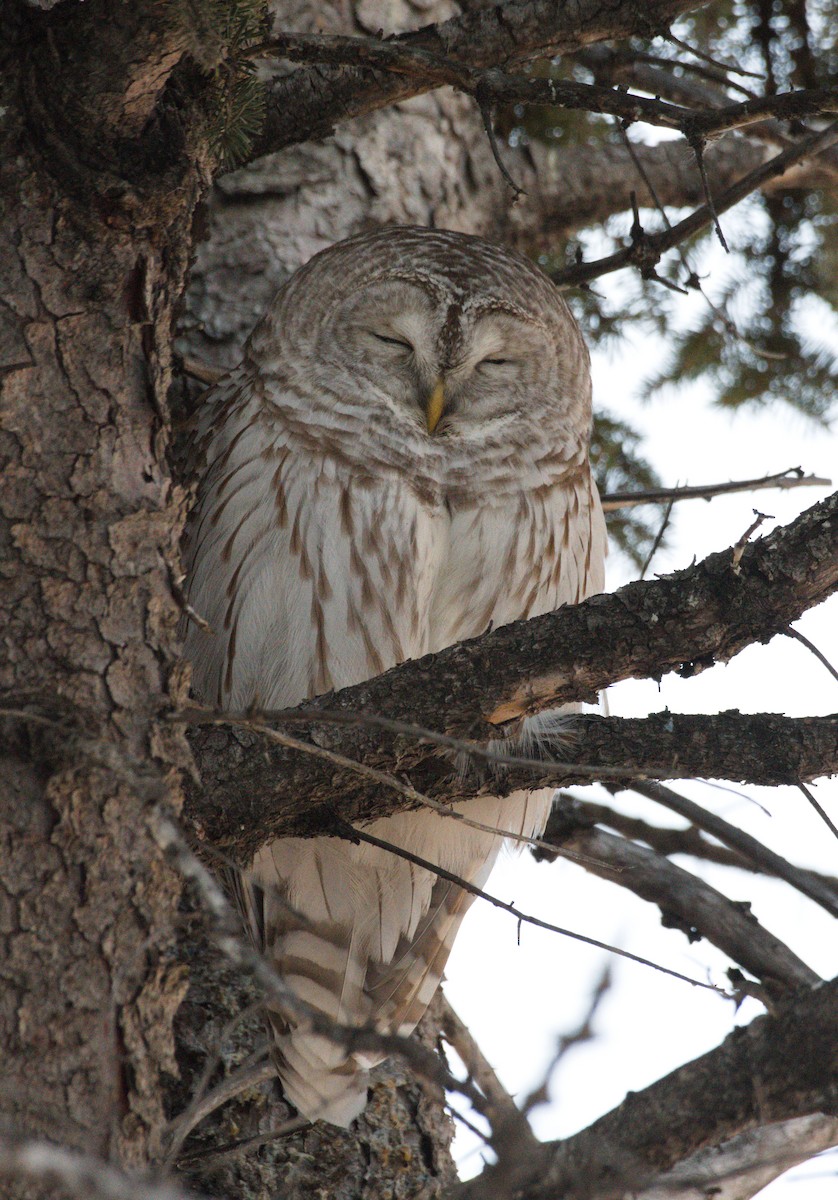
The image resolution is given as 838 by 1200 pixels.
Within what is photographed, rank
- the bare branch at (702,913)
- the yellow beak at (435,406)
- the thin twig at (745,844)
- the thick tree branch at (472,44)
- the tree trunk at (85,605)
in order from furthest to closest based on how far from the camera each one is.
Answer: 1. the yellow beak at (435,406)
2. the bare branch at (702,913)
3. the thin twig at (745,844)
4. the thick tree branch at (472,44)
5. the tree trunk at (85,605)

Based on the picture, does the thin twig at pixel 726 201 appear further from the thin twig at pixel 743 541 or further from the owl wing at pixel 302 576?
the thin twig at pixel 743 541

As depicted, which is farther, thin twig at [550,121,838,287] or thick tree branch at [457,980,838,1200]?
thin twig at [550,121,838,287]

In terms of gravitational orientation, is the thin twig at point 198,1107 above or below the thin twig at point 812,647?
below

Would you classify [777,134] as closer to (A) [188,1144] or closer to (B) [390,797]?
(B) [390,797]

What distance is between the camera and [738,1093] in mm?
1636

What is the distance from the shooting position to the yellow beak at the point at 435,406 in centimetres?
295

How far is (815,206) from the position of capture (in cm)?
401

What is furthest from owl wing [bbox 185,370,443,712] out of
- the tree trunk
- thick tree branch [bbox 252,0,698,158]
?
the tree trunk

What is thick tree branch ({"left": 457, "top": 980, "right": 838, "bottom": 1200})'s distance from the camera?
5.32ft

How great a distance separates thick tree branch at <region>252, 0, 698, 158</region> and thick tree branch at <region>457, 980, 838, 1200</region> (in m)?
1.77

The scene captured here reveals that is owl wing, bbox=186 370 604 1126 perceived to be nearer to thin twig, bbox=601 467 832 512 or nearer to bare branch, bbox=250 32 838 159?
thin twig, bbox=601 467 832 512

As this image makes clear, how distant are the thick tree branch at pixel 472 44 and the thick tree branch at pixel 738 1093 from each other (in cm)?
177

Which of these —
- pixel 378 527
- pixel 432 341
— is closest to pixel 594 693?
pixel 378 527

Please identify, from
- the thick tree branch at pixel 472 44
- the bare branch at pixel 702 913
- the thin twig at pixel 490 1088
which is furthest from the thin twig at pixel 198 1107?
the thick tree branch at pixel 472 44
